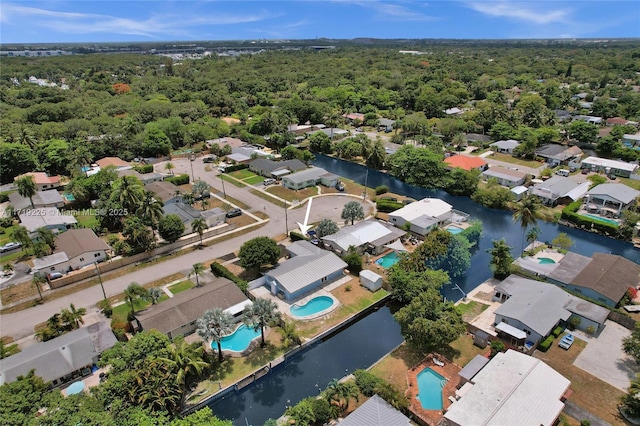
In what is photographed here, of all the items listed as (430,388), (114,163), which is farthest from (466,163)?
(114,163)

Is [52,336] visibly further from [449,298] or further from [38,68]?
[38,68]

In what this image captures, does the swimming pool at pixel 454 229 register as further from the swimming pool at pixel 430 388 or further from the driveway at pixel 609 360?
the swimming pool at pixel 430 388

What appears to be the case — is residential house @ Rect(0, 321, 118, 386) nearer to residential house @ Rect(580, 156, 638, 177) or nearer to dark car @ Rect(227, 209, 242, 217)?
dark car @ Rect(227, 209, 242, 217)

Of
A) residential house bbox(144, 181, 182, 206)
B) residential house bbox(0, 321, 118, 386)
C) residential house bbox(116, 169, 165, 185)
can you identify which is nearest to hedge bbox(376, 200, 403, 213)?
residential house bbox(144, 181, 182, 206)

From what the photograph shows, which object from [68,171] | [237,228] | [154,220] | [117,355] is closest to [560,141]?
[237,228]

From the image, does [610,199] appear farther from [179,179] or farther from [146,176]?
[146,176]
